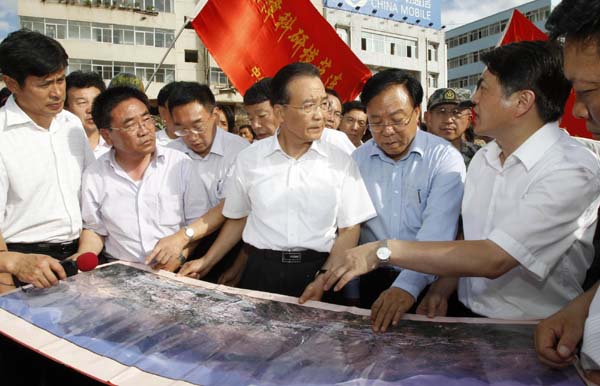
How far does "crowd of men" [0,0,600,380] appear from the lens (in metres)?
1.55

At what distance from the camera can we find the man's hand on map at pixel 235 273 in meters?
2.66

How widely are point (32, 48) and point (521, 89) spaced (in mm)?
2357

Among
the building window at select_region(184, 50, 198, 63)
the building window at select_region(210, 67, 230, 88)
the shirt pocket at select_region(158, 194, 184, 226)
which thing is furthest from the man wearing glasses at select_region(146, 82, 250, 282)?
the building window at select_region(184, 50, 198, 63)

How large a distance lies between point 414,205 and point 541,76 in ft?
2.76

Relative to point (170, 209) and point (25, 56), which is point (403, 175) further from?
point (25, 56)

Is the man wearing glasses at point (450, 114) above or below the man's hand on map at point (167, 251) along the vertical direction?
above

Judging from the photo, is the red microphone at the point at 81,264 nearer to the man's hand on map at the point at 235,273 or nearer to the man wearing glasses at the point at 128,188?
the man wearing glasses at the point at 128,188

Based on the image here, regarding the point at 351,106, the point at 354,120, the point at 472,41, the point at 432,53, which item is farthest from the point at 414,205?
the point at 472,41

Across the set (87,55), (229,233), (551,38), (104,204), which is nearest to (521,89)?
(551,38)

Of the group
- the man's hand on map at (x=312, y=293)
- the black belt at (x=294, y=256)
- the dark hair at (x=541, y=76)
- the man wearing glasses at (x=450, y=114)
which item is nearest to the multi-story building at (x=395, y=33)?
the man wearing glasses at (x=450, y=114)

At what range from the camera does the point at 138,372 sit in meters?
1.35

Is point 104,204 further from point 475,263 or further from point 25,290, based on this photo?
point 475,263

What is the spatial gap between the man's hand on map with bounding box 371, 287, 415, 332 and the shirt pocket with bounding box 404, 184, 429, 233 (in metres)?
0.58

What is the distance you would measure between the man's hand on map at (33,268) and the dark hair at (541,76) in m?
2.01
